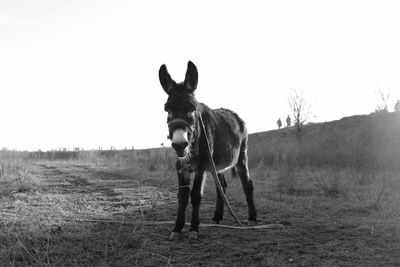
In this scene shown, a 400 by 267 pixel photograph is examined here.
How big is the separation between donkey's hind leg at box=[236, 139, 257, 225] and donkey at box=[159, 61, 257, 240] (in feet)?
0.05

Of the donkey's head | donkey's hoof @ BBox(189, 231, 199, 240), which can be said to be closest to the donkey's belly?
the donkey's head

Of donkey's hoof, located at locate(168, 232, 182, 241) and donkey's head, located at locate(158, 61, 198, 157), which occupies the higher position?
donkey's head, located at locate(158, 61, 198, 157)

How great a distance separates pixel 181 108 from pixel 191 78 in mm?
609

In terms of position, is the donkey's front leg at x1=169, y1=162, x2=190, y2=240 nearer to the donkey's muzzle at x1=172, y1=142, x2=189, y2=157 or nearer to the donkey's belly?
the donkey's belly

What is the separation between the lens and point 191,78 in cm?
496

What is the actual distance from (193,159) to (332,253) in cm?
208

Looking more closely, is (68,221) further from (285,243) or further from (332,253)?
(332,253)

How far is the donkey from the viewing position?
4.46m

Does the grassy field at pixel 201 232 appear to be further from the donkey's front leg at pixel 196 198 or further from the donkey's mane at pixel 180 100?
the donkey's mane at pixel 180 100

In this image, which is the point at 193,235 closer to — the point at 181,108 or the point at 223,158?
the point at 223,158

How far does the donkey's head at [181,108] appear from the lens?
13.8 ft

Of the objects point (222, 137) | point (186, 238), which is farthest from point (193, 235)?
point (222, 137)

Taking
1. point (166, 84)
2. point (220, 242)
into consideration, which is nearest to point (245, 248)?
point (220, 242)

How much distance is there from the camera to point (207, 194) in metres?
9.70
